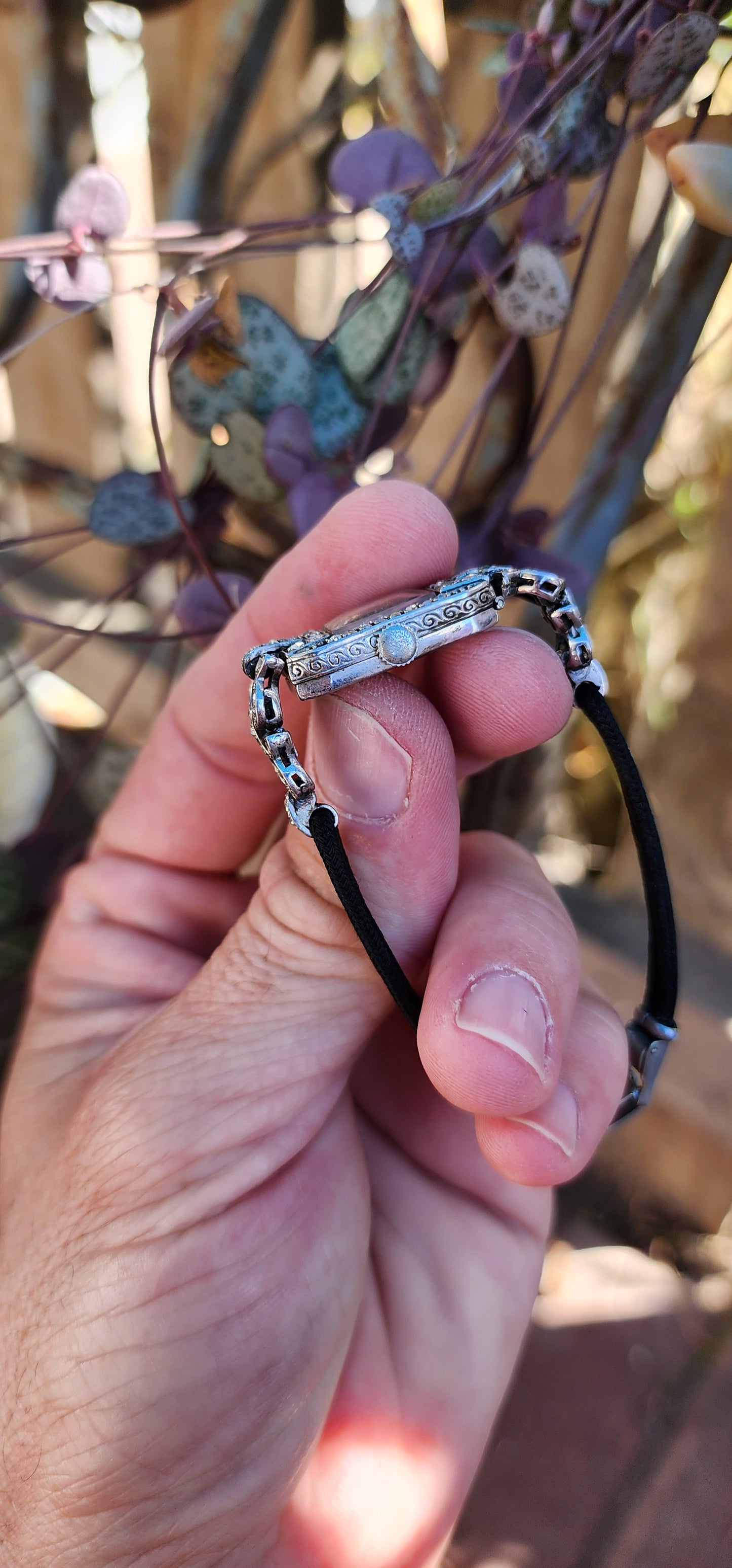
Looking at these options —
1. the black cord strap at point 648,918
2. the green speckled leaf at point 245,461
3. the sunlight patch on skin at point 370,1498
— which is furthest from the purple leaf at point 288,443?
the sunlight patch on skin at point 370,1498

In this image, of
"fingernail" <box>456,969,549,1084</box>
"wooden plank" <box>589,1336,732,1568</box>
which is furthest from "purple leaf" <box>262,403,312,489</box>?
"wooden plank" <box>589,1336,732,1568</box>

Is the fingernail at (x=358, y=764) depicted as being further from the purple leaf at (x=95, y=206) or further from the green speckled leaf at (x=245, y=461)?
the purple leaf at (x=95, y=206)

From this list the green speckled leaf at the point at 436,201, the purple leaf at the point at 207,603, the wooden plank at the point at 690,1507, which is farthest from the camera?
the wooden plank at the point at 690,1507

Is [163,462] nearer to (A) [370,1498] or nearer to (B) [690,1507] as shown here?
(A) [370,1498]

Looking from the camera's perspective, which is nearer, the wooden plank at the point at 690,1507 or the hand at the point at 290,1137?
the hand at the point at 290,1137

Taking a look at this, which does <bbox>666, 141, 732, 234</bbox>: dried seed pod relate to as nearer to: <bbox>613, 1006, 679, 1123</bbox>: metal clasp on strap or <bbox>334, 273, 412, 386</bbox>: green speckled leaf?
<bbox>334, 273, 412, 386</bbox>: green speckled leaf
